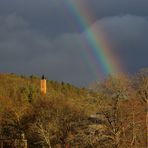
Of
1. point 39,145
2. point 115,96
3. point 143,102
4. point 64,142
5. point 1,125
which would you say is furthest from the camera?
point 1,125

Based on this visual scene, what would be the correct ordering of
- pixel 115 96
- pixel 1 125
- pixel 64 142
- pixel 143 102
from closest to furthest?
pixel 115 96, pixel 143 102, pixel 64 142, pixel 1 125

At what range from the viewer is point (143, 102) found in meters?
69.6

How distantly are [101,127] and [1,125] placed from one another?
1903 inches

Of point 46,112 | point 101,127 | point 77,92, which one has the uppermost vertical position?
point 77,92

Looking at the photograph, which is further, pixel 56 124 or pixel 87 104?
pixel 56 124

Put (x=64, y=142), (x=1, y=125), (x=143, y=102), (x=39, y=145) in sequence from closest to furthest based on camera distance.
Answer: (x=143, y=102)
(x=64, y=142)
(x=39, y=145)
(x=1, y=125)

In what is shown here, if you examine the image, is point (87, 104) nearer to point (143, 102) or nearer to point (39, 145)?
point (143, 102)

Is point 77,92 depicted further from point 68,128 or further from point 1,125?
point 68,128

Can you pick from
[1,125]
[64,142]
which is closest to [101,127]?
[64,142]

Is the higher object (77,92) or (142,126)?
(77,92)

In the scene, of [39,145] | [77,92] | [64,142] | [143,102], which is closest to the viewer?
[143,102]

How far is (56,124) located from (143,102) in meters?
27.1

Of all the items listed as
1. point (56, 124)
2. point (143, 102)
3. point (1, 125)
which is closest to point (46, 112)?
point (56, 124)

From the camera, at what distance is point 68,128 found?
3578 inches
